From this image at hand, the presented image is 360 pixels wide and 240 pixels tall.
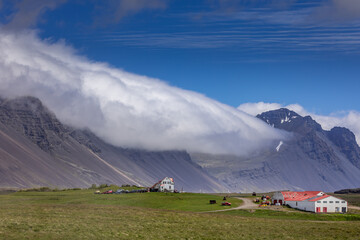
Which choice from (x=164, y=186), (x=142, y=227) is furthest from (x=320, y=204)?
(x=164, y=186)

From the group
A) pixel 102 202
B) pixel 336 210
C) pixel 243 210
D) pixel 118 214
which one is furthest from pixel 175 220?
pixel 336 210

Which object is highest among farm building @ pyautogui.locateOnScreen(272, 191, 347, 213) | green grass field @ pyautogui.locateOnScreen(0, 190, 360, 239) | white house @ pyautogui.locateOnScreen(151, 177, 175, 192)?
white house @ pyautogui.locateOnScreen(151, 177, 175, 192)

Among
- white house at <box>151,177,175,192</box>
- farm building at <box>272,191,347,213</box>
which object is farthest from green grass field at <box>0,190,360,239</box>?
white house at <box>151,177,175,192</box>

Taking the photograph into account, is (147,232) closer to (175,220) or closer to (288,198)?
(175,220)

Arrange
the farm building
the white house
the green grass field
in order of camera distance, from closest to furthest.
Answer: the green grass field < the farm building < the white house

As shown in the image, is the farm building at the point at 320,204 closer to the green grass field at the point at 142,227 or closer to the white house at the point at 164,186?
the green grass field at the point at 142,227

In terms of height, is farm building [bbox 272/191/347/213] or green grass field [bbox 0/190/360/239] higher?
farm building [bbox 272/191/347/213]

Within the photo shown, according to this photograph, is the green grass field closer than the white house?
Yes

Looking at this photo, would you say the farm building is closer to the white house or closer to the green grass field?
the green grass field

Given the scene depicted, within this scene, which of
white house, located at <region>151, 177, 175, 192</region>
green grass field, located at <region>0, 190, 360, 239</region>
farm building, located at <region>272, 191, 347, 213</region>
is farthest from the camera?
white house, located at <region>151, 177, 175, 192</region>

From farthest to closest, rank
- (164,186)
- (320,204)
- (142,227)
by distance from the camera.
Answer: (164,186) → (320,204) → (142,227)

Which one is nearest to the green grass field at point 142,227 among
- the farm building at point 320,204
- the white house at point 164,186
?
the farm building at point 320,204

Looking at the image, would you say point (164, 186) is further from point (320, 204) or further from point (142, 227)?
point (142, 227)

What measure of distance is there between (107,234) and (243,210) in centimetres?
5178
